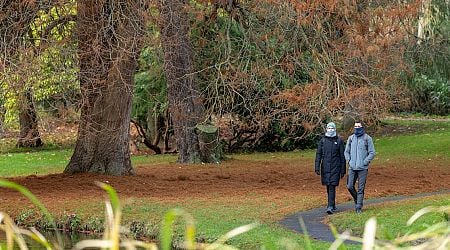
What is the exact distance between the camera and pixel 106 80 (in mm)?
21297

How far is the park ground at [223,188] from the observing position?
1803 centimetres

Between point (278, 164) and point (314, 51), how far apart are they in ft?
27.7

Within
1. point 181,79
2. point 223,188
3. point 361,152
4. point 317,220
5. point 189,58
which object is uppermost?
point 189,58

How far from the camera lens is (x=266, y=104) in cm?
2625

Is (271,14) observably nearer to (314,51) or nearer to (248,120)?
(314,51)

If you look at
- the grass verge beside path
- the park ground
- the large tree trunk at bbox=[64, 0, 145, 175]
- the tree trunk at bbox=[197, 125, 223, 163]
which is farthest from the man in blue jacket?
the tree trunk at bbox=[197, 125, 223, 163]

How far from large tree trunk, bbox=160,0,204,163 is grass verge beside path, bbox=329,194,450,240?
680cm

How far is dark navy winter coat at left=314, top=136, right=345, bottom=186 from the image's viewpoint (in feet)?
54.9

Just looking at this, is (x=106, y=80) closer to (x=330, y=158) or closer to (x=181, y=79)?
(x=181, y=79)

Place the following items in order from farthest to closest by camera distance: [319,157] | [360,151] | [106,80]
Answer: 1. [106,80]
2. [319,157]
3. [360,151]

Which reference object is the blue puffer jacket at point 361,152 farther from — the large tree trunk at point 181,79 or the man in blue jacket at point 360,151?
the large tree trunk at point 181,79

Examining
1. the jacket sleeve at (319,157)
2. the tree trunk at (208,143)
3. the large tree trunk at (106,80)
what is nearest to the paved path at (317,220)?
the jacket sleeve at (319,157)

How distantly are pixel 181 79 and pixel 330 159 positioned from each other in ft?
35.6

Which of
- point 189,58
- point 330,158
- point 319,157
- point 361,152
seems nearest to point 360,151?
point 361,152
